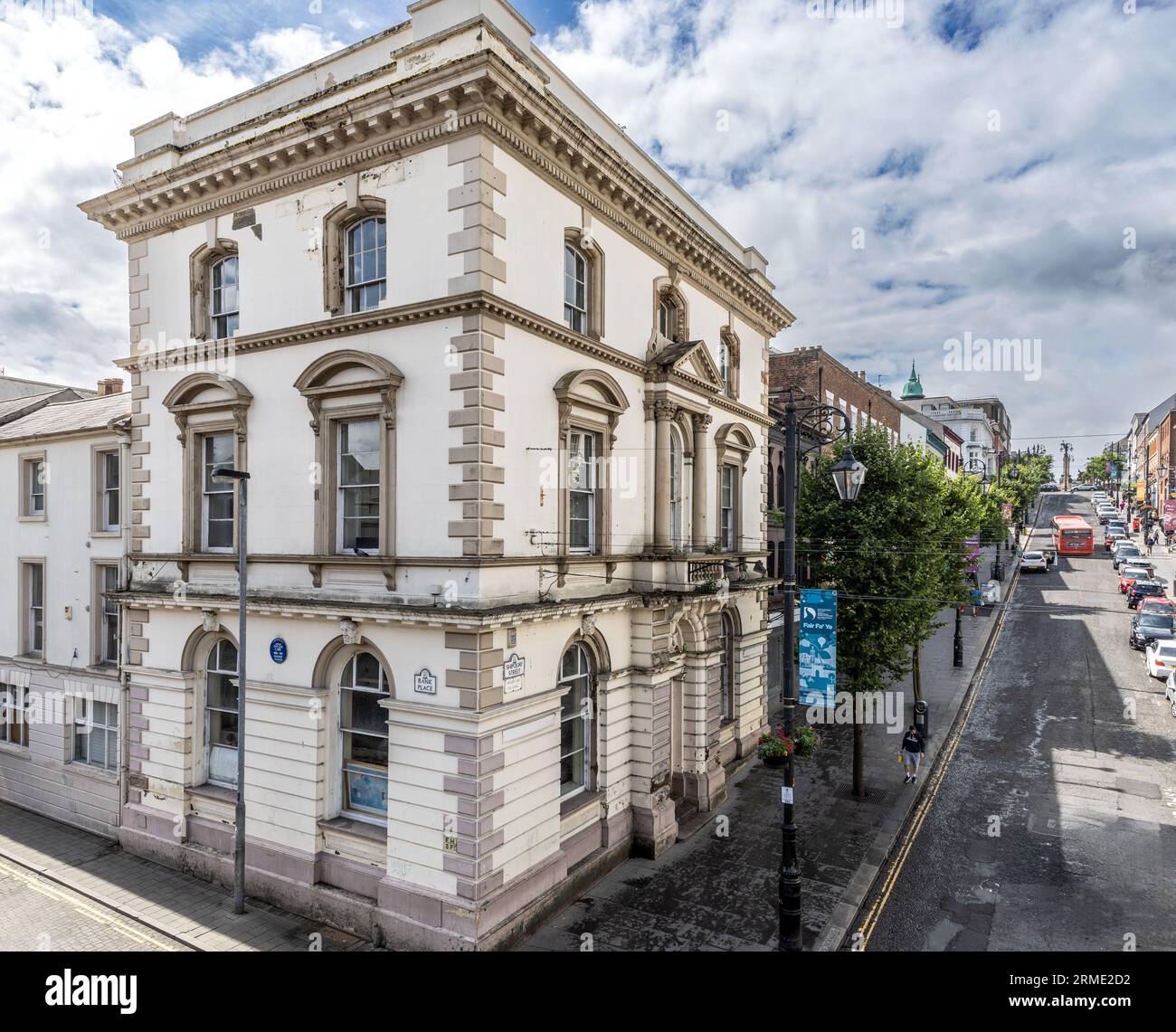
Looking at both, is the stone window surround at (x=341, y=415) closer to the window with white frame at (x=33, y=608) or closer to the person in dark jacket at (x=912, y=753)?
the window with white frame at (x=33, y=608)

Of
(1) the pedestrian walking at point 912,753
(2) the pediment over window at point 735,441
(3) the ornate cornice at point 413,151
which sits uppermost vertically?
(3) the ornate cornice at point 413,151

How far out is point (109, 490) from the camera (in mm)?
17625

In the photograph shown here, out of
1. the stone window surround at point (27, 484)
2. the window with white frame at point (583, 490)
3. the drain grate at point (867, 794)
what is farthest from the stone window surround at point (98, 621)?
the drain grate at point (867, 794)

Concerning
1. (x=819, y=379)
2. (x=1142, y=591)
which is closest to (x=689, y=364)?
(x=819, y=379)

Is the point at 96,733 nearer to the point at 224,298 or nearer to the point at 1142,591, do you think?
the point at 224,298

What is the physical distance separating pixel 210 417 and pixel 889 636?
17.1 metres

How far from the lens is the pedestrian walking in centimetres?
1908

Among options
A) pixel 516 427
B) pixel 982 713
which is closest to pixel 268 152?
pixel 516 427

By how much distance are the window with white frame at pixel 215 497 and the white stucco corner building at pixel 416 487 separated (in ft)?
0.21

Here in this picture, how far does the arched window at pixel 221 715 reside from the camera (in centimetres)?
1505

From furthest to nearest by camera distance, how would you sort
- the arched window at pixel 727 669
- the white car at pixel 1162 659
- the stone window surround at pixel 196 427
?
the white car at pixel 1162 659 → the arched window at pixel 727 669 → the stone window surround at pixel 196 427

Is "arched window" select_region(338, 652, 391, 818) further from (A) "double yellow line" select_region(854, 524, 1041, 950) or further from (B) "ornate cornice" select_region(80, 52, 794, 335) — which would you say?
(B) "ornate cornice" select_region(80, 52, 794, 335)

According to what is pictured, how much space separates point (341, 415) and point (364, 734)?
5788mm

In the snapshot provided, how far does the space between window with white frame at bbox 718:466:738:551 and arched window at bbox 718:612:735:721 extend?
6.99 feet
